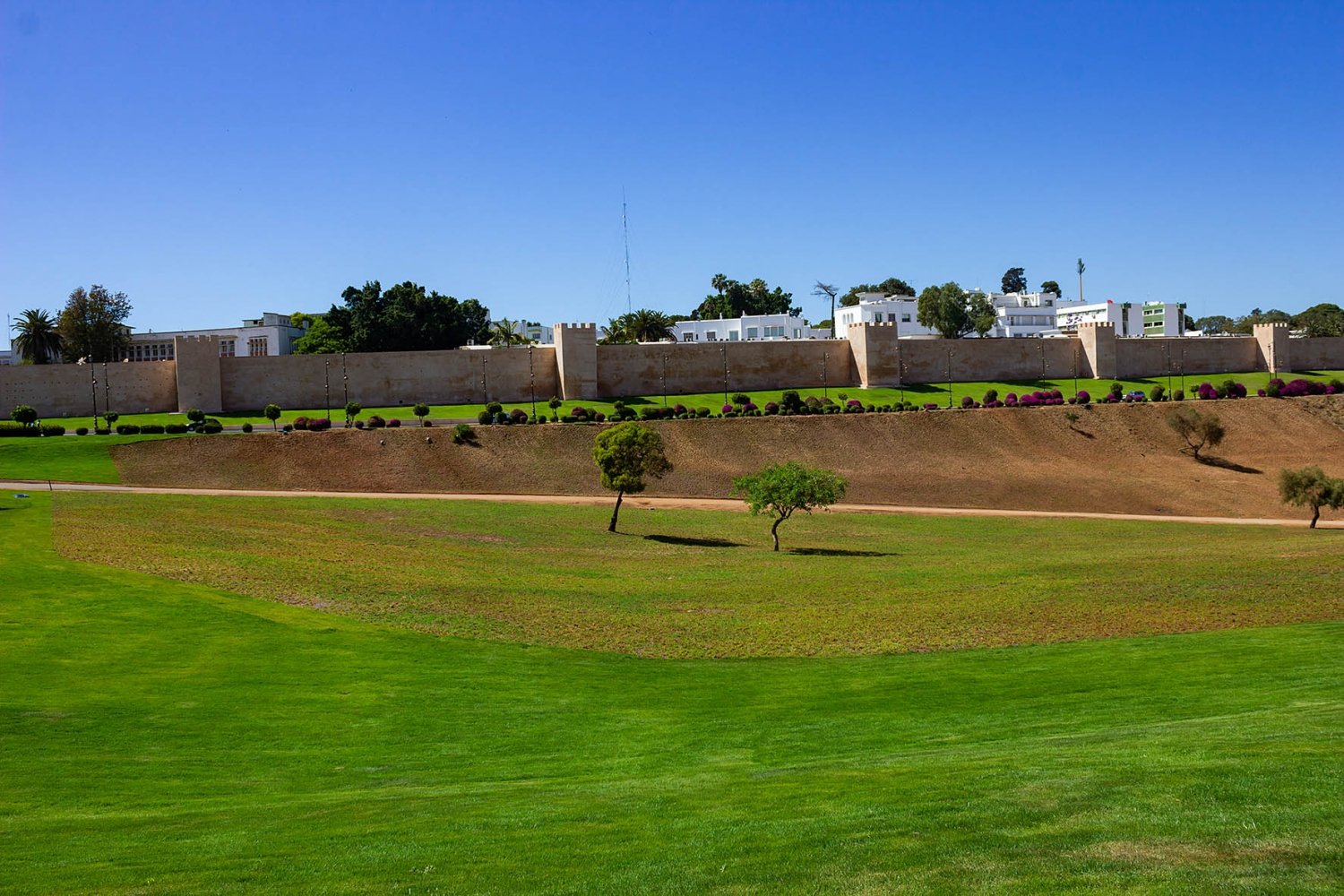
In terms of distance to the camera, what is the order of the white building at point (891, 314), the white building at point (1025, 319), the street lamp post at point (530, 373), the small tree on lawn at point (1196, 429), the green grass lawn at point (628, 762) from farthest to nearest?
the white building at point (1025, 319)
the white building at point (891, 314)
the street lamp post at point (530, 373)
the small tree on lawn at point (1196, 429)
the green grass lawn at point (628, 762)

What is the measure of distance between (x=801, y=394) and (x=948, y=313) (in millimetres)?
53020

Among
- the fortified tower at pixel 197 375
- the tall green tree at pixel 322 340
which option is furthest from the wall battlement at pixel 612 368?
the tall green tree at pixel 322 340

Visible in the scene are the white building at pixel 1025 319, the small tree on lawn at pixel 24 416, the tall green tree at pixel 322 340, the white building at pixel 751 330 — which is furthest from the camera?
the white building at pixel 1025 319

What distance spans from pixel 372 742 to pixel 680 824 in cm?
579

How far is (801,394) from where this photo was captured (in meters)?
80.4

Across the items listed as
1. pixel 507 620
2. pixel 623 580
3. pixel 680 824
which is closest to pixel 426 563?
pixel 623 580

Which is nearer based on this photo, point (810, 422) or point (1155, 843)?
point (1155, 843)

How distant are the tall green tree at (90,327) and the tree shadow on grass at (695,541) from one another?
229 feet

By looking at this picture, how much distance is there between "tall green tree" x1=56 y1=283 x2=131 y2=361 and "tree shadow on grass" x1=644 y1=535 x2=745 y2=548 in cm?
6977

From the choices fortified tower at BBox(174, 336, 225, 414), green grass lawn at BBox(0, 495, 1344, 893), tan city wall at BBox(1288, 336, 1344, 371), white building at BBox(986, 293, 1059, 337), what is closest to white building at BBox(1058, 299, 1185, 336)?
white building at BBox(986, 293, 1059, 337)

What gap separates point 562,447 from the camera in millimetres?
55750

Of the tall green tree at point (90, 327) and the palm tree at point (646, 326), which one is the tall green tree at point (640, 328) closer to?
the palm tree at point (646, 326)

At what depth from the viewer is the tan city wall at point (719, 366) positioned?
78.7 m

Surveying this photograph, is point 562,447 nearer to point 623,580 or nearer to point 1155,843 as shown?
point 623,580
